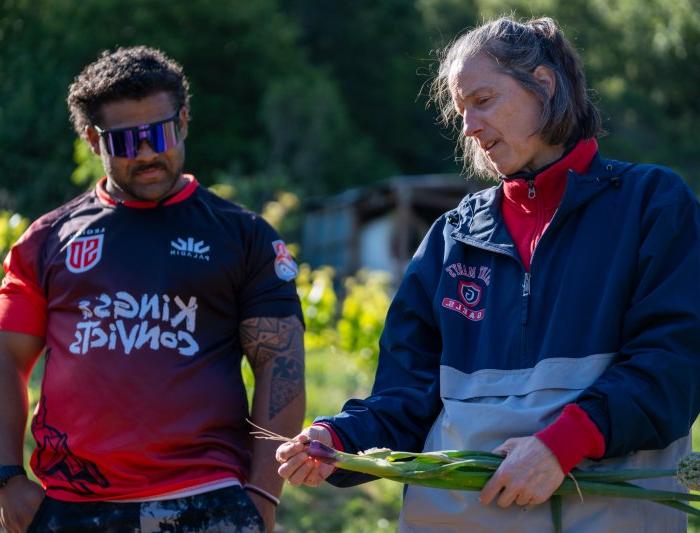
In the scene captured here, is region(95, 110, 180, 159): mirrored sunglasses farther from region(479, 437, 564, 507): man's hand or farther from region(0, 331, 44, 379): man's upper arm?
region(479, 437, 564, 507): man's hand

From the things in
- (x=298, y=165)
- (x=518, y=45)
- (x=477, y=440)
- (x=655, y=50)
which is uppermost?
(x=518, y=45)

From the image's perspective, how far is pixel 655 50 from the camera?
33.2 m

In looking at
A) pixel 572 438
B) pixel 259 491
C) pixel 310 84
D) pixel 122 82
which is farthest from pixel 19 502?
pixel 310 84

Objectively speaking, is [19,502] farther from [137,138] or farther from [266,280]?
[137,138]

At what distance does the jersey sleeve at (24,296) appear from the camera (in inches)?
148

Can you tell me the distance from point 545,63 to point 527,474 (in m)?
1.05

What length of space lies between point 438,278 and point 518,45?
2.09 feet

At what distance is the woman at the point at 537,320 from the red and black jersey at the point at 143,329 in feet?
2.46

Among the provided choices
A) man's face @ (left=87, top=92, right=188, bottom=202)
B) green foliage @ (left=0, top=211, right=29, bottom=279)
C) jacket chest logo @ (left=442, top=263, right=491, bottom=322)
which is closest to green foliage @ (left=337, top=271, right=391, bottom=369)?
green foliage @ (left=0, top=211, right=29, bottom=279)

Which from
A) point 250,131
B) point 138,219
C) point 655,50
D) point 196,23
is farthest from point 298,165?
point 138,219

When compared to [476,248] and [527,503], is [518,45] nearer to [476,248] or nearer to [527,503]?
[476,248]

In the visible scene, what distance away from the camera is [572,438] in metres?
2.53

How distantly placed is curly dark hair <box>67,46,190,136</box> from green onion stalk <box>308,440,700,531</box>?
1.62 metres

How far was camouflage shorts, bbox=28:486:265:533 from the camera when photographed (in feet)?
11.4
